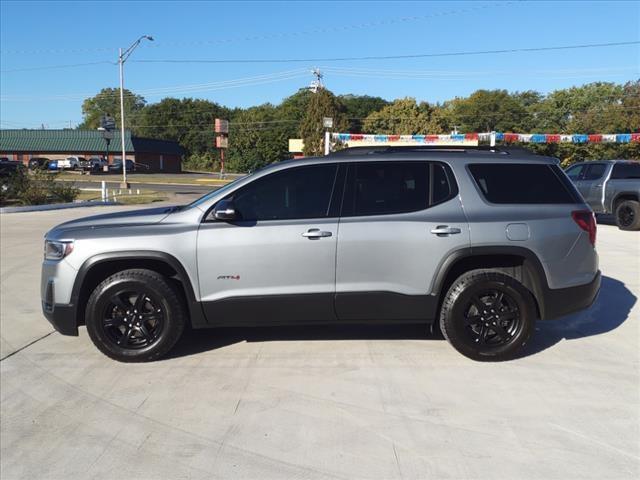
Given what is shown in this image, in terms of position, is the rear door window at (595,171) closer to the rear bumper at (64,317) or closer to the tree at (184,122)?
the rear bumper at (64,317)

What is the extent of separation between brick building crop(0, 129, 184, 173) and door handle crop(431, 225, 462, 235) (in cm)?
6648

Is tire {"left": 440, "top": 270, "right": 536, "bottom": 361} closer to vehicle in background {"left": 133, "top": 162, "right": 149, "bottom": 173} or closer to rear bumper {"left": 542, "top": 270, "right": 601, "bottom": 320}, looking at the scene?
rear bumper {"left": 542, "top": 270, "right": 601, "bottom": 320}

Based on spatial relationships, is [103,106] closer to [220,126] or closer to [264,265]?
[220,126]

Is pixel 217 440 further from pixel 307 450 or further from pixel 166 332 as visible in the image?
pixel 166 332

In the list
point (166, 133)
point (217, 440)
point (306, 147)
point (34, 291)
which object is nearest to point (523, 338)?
point (217, 440)

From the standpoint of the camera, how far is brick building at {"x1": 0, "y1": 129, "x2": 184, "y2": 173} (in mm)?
67125

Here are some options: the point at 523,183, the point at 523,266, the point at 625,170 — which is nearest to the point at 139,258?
the point at 523,266

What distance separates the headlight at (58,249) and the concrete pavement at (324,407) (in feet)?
3.21

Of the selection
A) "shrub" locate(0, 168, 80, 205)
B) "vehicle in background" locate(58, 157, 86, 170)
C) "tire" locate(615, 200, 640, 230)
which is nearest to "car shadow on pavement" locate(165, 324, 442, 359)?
"tire" locate(615, 200, 640, 230)

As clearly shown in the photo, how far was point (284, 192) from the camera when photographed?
4.85 meters

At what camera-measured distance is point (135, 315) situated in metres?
4.80

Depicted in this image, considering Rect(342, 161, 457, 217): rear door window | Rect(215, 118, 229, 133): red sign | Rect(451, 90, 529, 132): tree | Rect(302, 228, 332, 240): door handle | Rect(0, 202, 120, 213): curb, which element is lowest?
Rect(0, 202, 120, 213): curb

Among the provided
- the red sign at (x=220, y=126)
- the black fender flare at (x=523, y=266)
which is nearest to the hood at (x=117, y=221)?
the black fender flare at (x=523, y=266)

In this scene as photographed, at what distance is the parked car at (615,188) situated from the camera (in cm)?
1376
